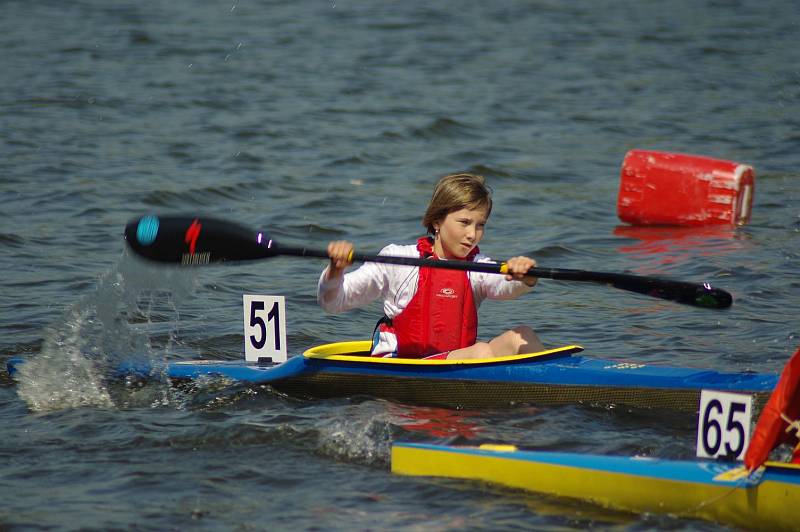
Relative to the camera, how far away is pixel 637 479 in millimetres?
3867

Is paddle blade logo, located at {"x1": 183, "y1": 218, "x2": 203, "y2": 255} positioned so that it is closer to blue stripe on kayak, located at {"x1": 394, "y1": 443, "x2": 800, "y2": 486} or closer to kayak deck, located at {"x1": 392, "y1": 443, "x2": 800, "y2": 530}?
kayak deck, located at {"x1": 392, "y1": 443, "x2": 800, "y2": 530}

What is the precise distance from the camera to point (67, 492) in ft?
13.8

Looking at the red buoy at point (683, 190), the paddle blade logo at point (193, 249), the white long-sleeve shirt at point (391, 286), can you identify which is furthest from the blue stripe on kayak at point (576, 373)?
the red buoy at point (683, 190)

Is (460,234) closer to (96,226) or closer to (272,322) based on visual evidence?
(272,322)

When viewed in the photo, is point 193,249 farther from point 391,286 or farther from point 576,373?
point 576,373

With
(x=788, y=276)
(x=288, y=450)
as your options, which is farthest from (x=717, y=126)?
(x=288, y=450)

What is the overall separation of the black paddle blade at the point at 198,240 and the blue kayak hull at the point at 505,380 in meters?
0.54

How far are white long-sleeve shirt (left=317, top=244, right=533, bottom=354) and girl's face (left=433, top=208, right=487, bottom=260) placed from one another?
11cm

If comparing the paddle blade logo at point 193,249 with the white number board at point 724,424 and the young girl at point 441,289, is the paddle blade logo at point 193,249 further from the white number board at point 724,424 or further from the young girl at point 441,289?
the white number board at point 724,424

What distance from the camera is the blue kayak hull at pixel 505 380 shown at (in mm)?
4840

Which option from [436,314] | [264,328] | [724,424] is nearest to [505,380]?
[436,314]

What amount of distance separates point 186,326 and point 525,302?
6.98 feet

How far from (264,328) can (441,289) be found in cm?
92

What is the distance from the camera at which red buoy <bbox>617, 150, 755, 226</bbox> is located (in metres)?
8.80
